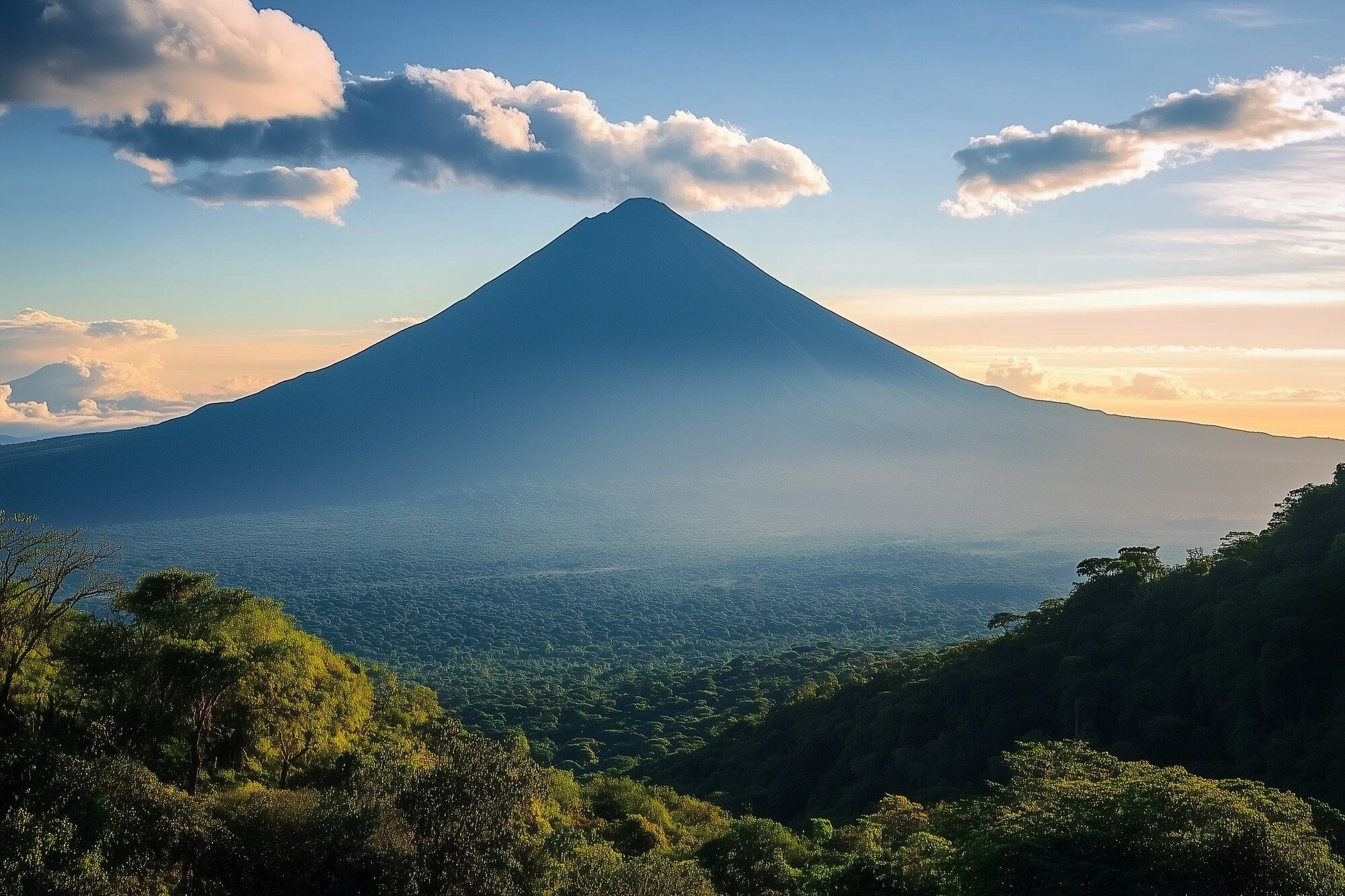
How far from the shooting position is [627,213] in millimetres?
186250

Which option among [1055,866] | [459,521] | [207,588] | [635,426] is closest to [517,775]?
[1055,866]

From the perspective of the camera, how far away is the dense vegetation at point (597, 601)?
51000 millimetres

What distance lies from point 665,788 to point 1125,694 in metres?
14.2

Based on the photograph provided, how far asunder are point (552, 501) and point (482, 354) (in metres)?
43.5

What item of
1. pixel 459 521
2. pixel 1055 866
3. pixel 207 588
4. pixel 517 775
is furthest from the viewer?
pixel 459 521

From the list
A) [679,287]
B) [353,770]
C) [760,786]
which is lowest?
[760,786]

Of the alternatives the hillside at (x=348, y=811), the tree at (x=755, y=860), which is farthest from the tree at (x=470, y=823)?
the tree at (x=755, y=860)

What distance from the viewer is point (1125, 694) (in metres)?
26.3

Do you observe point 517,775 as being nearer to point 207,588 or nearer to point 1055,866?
point 1055,866

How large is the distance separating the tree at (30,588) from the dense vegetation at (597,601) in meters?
23.9

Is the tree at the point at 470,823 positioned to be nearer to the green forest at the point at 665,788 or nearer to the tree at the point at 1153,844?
the green forest at the point at 665,788

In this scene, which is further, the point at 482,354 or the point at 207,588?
the point at 482,354

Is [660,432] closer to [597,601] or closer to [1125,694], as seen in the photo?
[597,601]

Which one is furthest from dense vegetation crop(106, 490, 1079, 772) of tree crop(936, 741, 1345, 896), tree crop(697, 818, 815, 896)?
tree crop(936, 741, 1345, 896)
